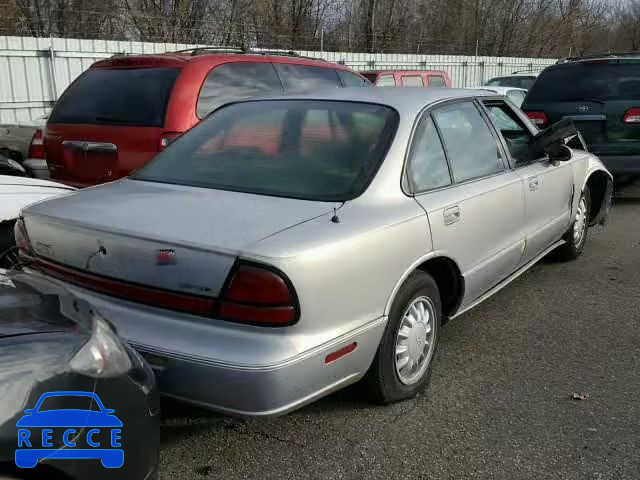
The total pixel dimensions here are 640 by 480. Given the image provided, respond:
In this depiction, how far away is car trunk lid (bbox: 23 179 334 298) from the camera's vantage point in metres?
2.55

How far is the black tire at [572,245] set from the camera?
221 inches

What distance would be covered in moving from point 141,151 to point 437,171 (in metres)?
2.55

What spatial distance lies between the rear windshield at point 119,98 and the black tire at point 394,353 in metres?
2.77

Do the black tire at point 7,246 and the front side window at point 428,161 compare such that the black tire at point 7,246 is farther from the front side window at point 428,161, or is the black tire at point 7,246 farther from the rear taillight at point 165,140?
the front side window at point 428,161

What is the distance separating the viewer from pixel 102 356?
2039 mm

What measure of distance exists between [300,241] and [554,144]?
290cm

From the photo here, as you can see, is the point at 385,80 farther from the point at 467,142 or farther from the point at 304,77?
the point at 467,142

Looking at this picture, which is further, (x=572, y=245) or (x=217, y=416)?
(x=572, y=245)

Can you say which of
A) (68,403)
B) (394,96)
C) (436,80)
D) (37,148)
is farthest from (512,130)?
(436,80)

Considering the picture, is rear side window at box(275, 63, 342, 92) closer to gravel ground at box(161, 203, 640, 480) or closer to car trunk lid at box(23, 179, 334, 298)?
gravel ground at box(161, 203, 640, 480)

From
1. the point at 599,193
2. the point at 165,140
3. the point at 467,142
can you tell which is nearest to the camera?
the point at 467,142

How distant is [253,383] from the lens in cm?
Answer: 242

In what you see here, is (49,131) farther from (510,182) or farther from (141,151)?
(510,182)

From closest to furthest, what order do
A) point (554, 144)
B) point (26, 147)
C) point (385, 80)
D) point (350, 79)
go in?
point (554, 144) < point (350, 79) < point (26, 147) < point (385, 80)
